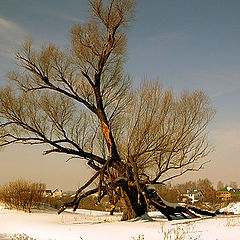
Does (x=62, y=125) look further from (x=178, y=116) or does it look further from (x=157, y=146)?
(x=178, y=116)

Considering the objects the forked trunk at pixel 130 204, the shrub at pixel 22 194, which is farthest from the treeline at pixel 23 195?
the forked trunk at pixel 130 204

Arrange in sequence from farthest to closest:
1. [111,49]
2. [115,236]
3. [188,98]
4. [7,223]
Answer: [188,98] < [111,49] < [7,223] < [115,236]

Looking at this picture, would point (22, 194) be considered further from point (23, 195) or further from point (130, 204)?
point (130, 204)

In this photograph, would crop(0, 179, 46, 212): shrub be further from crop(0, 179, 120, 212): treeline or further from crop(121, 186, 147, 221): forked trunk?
crop(121, 186, 147, 221): forked trunk

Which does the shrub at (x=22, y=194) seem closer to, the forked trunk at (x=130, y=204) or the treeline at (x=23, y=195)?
the treeline at (x=23, y=195)

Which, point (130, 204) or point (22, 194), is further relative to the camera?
point (22, 194)

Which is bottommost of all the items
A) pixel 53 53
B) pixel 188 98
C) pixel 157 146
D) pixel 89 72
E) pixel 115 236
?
pixel 115 236

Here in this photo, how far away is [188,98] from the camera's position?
503 inches

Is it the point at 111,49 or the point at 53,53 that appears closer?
the point at 111,49

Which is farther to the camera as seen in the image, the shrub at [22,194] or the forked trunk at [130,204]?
the shrub at [22,194]

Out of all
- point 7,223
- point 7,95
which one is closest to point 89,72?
point 7,95

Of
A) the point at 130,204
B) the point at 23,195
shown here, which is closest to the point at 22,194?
the point at 23,195

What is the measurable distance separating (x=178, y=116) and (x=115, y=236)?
21.3 feet

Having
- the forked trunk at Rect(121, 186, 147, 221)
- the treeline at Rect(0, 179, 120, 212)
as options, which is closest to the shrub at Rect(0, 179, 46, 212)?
the treeline at Rect(0, 179, 120, 212)
